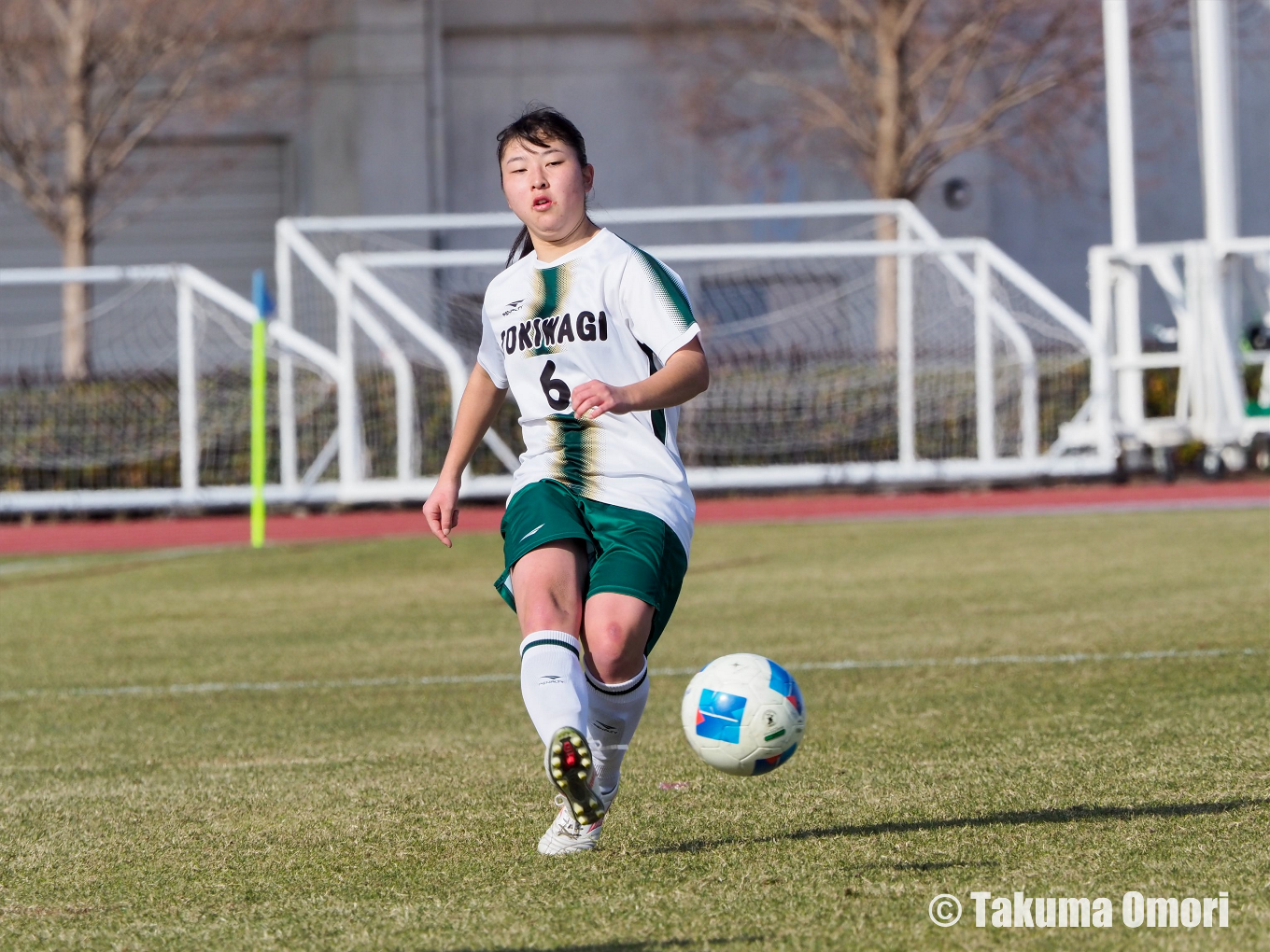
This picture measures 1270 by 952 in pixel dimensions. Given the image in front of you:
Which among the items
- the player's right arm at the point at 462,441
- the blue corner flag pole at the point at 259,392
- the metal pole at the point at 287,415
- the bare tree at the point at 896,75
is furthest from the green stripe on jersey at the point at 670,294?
the bare tree at the point at 896,75

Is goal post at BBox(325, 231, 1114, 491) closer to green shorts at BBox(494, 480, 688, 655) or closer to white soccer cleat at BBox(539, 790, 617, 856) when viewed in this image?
green shorts at BBox(494, 480, 688, 655)

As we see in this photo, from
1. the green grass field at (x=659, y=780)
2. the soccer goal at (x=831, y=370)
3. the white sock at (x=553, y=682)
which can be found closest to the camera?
the green grass field at (x=659, y=780)

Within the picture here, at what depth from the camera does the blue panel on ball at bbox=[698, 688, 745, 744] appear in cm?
397

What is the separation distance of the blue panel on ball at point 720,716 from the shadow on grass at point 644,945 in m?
0.83

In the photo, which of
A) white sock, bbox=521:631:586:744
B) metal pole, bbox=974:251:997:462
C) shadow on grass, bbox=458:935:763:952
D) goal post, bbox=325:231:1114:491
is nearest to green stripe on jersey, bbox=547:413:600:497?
white sock, bbox=521:631:586:744

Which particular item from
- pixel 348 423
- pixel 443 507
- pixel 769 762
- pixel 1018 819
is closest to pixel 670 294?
pixel 443 507

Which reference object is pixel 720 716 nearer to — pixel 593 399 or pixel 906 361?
pixel 593 399

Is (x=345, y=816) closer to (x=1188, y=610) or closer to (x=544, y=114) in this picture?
(x=544, y=114)

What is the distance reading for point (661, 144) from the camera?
87.2 ft

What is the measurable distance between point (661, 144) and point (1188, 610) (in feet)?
62.8

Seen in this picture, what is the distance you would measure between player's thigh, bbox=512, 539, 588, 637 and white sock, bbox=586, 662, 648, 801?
0.15 m

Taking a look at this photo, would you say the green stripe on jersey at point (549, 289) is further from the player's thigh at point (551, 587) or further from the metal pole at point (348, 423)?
the metal pole at point (348, 423)

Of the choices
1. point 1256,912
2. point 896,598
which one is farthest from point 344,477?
point 1256,912

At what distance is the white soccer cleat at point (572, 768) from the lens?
142 inches
